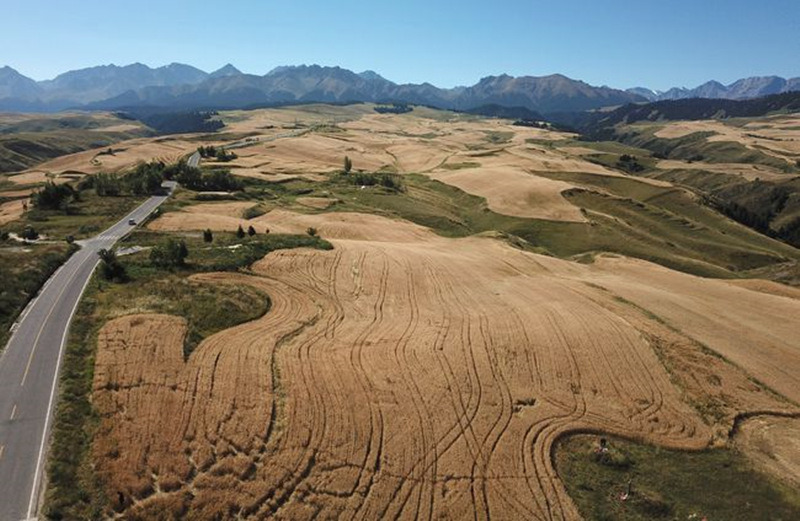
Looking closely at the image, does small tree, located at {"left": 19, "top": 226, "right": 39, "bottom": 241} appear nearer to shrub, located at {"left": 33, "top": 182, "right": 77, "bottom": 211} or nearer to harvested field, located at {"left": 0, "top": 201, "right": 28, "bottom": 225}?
harvested field, located at {"left": 0, "top": 201, "right": 28, "bottom": 225}

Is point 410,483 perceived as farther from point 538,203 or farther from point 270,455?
point 538,203

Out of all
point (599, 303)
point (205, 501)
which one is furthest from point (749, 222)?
point (205, 501)

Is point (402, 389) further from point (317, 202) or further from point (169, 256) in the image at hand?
point (317, 202)

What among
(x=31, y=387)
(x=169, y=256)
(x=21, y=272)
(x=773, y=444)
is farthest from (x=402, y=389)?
(x=21, y=272)

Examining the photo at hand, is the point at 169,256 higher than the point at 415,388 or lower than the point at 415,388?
higher

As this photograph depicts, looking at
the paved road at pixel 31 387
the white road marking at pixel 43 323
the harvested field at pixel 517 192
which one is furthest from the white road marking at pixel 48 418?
the harvested field at pixel 517 192

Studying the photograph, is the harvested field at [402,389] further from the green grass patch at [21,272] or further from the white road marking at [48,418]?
the green grass patch at [21,272]
